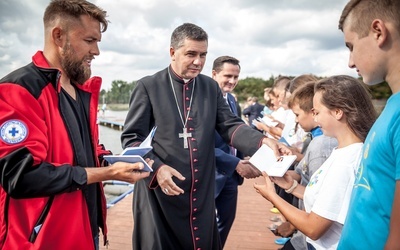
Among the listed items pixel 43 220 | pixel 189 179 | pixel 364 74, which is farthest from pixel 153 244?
pixel 364 74

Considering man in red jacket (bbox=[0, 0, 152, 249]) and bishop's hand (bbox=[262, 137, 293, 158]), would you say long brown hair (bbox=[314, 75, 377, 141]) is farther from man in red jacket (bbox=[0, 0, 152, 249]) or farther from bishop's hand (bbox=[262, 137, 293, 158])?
man in red jacket (bbox=[0, 0, 152, 249])

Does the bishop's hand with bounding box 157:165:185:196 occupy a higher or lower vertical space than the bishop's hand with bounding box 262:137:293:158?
lower

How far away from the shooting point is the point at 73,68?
6.03ft

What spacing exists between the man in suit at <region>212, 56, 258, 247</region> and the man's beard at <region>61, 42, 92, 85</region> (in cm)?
138

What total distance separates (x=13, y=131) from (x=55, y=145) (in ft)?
0.71

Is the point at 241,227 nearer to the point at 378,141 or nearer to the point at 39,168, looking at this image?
the point at 39,168

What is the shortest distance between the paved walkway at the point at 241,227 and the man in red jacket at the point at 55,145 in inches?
91.2

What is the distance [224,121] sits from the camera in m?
2.64

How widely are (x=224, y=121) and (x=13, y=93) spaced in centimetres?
158

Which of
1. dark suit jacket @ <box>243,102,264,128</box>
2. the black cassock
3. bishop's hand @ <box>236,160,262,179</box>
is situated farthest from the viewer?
dark suit jacket @ <box>243,102,264,128</box>

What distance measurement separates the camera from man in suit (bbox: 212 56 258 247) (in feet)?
9.21

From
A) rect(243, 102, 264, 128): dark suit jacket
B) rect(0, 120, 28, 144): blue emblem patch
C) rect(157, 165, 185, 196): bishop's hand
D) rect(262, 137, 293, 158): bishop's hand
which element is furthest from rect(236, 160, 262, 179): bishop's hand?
rect(243, 102, 264, 128): dark suit jacket

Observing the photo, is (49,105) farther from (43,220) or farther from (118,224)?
(118,224)

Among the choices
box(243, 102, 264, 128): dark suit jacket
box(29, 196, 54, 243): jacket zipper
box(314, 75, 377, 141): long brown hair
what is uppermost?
box(314, 75, 377, 141): long brown hair
